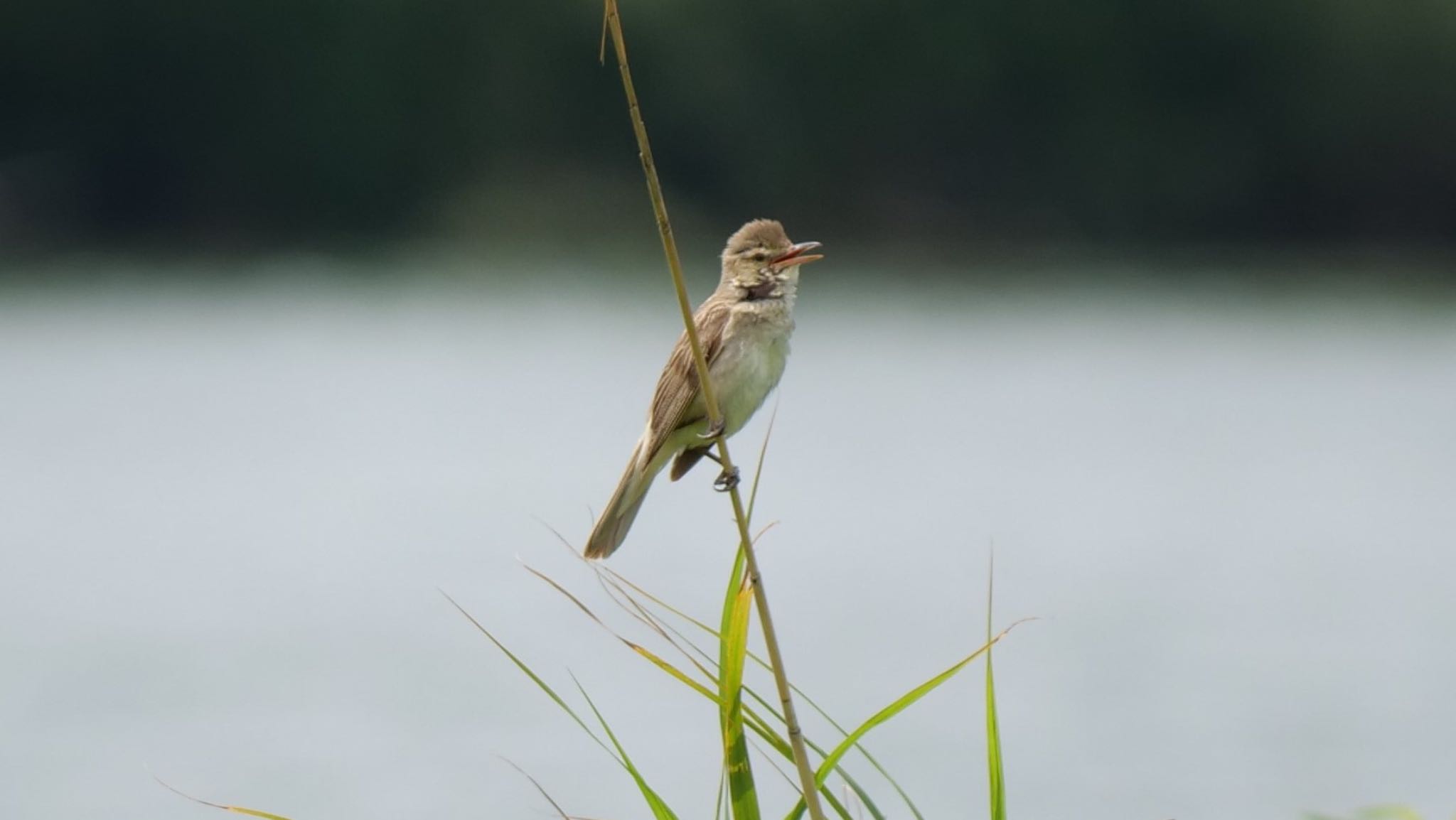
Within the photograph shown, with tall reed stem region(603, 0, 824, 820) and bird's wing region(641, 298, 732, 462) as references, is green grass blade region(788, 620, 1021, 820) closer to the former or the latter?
tall reed stem region(603, 0, 824, 820)

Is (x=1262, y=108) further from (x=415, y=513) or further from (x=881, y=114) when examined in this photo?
(x=415, y=513)

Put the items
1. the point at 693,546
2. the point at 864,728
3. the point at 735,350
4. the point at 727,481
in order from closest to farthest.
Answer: the point at 864,728, the point at 727,481, the point at 735,350, the point at 693,546

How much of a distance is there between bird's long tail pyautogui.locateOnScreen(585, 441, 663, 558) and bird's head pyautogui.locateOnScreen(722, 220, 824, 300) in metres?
0.66

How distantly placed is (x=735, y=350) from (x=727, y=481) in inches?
73.3

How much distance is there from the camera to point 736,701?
306 centimetres

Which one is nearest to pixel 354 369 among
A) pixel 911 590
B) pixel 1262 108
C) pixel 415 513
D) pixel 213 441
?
pixel 213 441

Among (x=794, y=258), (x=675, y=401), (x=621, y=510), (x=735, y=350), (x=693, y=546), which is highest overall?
(x=794, y=258)

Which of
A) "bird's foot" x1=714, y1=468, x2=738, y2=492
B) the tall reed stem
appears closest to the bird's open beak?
"bird's foot" x1=714, y1=468, x2=738, y2=492

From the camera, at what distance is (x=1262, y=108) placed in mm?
37094

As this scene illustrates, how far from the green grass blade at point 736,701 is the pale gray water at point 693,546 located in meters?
8.58

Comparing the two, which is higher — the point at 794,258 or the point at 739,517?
the point at 794,258

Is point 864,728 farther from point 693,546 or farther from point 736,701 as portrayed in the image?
point 693,546

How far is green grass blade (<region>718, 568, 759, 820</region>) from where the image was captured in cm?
306

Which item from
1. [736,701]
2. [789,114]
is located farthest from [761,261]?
[789,114]
